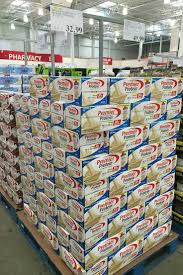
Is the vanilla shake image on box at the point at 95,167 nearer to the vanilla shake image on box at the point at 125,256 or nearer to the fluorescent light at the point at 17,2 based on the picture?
the vanilla shake image on box at the point at 125,256

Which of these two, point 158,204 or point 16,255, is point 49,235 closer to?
point 16,255

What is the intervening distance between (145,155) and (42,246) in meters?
1.31

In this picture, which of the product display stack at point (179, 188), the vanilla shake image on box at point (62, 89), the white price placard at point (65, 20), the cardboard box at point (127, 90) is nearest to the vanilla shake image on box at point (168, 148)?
the product display stack at point (179, 188)

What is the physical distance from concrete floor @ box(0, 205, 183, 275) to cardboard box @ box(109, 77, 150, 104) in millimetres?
1678

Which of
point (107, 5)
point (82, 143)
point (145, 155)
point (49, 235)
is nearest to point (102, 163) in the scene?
point (82, 143)

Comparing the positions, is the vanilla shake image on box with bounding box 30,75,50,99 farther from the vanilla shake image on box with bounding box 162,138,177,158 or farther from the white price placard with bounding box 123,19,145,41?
the vanilla shake image on box with bounding box 162,138,177,158

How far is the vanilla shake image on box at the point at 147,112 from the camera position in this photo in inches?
73.7

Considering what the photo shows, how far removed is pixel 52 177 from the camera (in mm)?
2098

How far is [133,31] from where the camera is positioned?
241 centimetres

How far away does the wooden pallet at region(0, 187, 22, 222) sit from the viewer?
9.80ft

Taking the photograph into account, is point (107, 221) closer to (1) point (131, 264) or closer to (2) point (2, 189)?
(1) point (131, 264)

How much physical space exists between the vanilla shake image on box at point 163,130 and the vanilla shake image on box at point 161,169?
0.72 feet

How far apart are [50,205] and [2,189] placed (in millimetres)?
1621

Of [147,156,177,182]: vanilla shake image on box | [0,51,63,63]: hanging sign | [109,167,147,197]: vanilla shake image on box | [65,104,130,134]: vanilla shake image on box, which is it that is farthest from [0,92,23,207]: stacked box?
[0,51,63,63]: hanging sign
